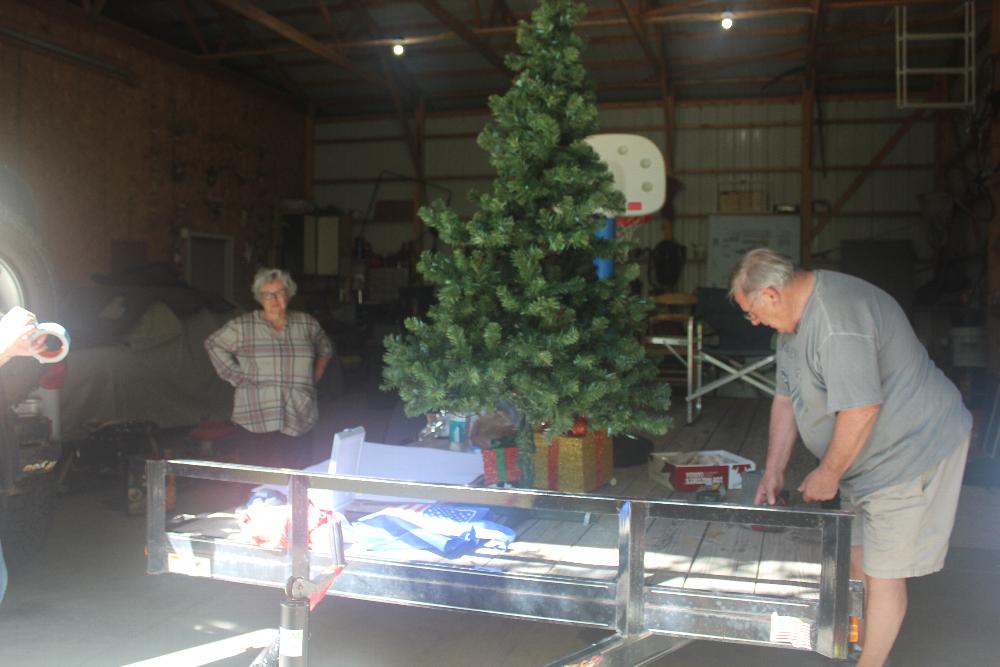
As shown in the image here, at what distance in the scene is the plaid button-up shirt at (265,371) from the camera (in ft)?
14.3

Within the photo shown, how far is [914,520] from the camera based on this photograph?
246cm

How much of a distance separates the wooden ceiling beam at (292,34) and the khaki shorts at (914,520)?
8242 millimetres

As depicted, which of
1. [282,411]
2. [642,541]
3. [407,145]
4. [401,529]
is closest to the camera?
[642,541]

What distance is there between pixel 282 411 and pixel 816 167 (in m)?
10.7

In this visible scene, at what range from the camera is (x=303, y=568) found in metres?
2.14

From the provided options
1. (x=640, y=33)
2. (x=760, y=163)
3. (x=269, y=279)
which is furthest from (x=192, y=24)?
(x=269, y=279)

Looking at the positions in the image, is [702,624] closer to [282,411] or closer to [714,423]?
[282,411]

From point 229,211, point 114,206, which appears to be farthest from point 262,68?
point 114,206

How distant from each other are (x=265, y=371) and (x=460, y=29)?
7192 mm

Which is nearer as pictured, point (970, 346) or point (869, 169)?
point (970, 346)

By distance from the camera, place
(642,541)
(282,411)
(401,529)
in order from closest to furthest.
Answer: (642,541)
(401,529)
(282,411)

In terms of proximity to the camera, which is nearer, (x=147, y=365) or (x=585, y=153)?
(x=585, y=153)

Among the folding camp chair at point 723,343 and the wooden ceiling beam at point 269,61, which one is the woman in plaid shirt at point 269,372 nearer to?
the folding camp chair at point 723,343

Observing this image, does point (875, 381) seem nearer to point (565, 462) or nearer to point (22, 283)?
point (565, 462)
